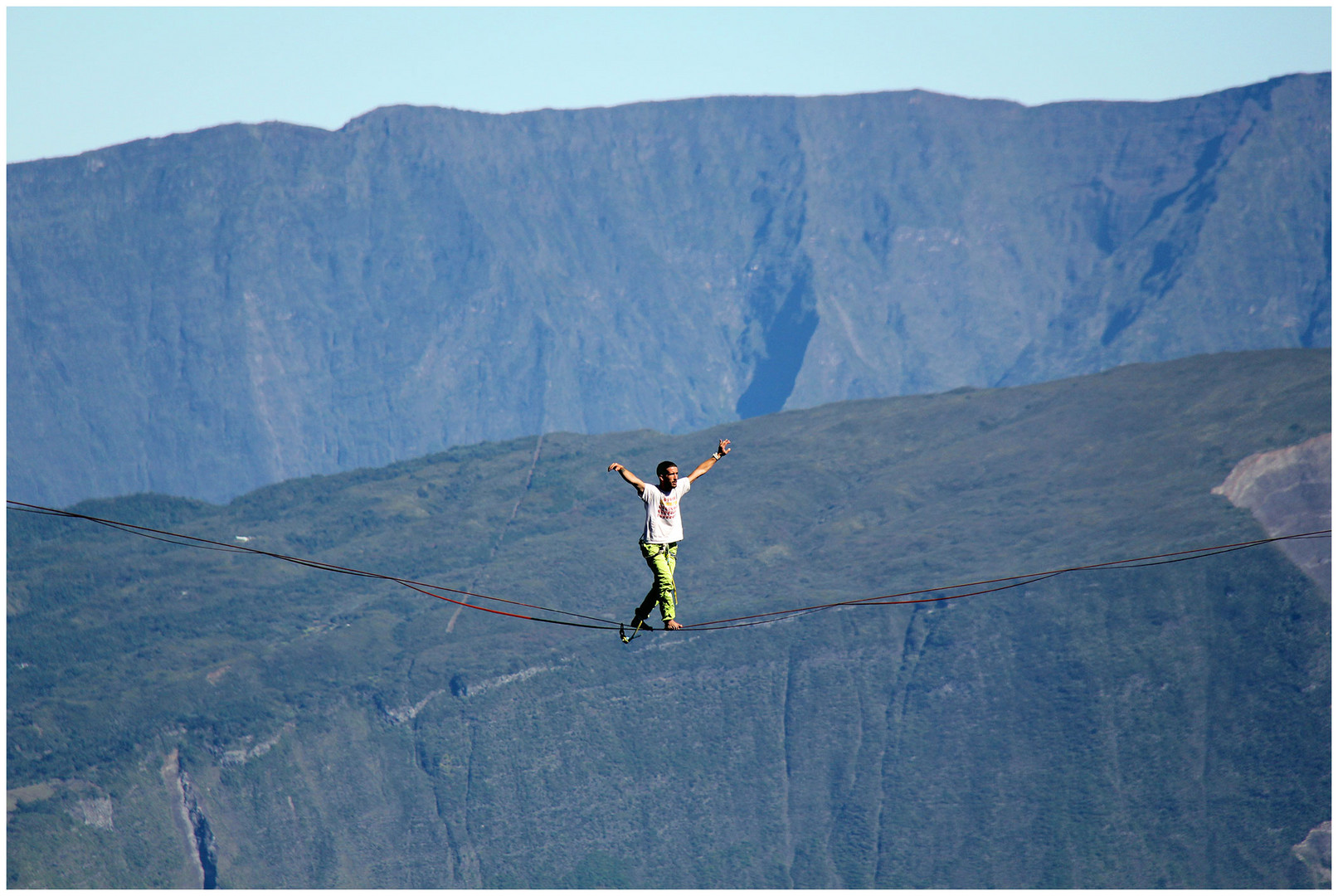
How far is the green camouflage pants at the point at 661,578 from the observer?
29.3 m

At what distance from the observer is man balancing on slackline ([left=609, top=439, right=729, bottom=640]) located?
28031mm

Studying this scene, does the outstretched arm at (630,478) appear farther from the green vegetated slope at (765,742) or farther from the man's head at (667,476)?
the green vegetated slope at (765,742)

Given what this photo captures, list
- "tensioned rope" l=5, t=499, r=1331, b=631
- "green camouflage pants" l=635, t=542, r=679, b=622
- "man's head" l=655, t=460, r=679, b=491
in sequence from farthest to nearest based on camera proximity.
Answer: "tensioned rope" l=5, t=499, r=1331, b=631 → "green camouflage pants" l=635, t=542, r=679, b=622 → "man's head" l=655, t=460, r=679, b=491

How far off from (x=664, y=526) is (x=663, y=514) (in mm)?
285

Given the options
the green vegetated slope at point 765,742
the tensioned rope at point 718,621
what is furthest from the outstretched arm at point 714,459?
the green vegetated slope at point 765,742

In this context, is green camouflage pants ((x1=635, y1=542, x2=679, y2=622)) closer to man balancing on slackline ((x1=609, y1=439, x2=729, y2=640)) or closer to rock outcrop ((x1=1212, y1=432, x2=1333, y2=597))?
man balancing on slackline ((x1=609, y1=439, x2=729, y2=640))

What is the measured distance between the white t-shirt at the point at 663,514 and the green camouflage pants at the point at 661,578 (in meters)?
0.20

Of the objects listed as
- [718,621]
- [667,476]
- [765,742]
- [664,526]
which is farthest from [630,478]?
[765,742]

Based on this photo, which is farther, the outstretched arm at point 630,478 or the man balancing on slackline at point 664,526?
the man balancing on slackline at point 664,526

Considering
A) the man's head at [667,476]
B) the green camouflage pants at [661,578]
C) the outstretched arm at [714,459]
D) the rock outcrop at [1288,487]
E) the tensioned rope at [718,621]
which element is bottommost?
the green camouflage pants at [661,578]

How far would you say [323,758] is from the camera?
162m

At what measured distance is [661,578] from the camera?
2980cm

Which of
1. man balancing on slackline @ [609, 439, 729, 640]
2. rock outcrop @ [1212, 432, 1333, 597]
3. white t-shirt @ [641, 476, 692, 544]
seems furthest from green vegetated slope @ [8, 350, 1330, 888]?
white t-shirt @ [641, 476, 692, 544]

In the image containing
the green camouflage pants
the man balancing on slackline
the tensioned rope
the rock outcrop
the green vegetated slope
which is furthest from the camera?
the rock outcrop
